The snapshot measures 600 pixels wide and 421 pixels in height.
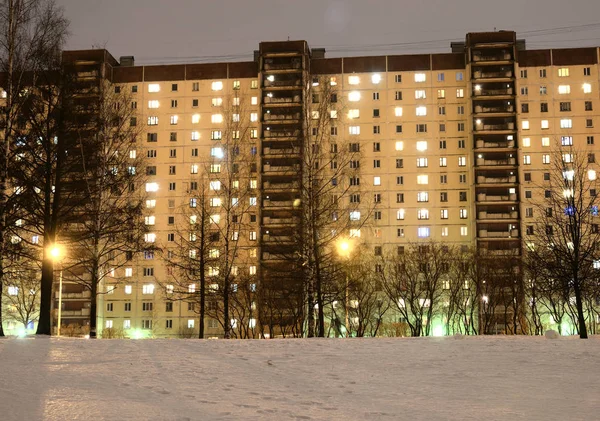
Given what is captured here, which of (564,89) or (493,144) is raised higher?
(564,89)

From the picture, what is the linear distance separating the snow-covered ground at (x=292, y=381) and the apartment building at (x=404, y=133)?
246 ft

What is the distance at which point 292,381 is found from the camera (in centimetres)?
1602

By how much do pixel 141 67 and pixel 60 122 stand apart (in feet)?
265

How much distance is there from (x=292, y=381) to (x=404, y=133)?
8855 centimetres

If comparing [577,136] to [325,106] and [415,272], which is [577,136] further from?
[325,106]

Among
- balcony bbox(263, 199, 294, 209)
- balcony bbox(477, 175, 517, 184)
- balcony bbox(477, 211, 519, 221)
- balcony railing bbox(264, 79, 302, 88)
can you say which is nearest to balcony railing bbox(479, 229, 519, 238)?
balcony bbox(477, 211, 519, 221)

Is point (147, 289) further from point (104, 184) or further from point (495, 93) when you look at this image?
point (104, 184)

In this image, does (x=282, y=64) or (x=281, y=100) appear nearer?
(x=281, y=100)

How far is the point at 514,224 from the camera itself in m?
96.1

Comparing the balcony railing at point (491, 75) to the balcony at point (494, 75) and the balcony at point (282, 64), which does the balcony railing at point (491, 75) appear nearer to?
the balcony at point (494, 75)

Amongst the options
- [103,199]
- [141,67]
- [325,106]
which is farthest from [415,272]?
[141,67]

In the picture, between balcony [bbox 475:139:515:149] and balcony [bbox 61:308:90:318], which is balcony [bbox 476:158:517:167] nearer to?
balcony [bbox 475:139:515:149]

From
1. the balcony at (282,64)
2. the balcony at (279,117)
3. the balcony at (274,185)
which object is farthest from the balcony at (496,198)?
the balcony at (282,64)

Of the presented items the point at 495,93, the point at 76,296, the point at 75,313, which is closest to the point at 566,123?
the point at 495,93
